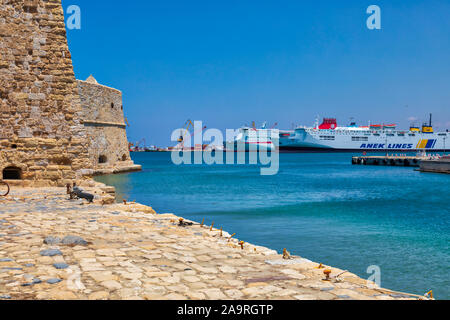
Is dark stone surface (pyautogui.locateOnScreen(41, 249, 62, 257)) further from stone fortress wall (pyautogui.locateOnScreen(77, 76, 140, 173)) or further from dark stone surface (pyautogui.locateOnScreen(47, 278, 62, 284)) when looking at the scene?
stone fortress wall (pyautogui.locateOnScreen(77, 76, 140, 173))

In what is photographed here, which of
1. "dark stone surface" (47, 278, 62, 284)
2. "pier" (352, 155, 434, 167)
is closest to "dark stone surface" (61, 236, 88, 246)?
"dark stone surface" (47, 278, 62, 284)

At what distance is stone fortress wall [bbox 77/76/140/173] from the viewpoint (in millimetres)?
30078

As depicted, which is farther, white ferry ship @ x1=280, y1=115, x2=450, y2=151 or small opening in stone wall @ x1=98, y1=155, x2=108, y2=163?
white ferry ship @ x1=280, y1=115, x2=450, y2=151

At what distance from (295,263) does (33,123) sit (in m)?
8.16

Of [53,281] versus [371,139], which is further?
[371,139]

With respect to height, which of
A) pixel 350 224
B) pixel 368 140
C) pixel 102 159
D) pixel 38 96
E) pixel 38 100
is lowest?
pixel 350 224

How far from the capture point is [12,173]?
1092 centimetres

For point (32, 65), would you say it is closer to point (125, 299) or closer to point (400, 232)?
point (125, 299)

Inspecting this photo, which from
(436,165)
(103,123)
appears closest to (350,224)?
(103,123)

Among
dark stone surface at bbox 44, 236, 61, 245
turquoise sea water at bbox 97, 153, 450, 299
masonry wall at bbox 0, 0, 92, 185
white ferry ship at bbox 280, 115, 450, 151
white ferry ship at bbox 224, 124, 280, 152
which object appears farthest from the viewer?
white ferry ship at bbox 224, 124, 280, 152

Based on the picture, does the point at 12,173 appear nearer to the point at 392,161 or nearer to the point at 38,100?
the point at 38,100

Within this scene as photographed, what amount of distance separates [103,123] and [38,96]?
22.3 metres

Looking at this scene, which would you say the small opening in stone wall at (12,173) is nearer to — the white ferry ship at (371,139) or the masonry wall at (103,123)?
the masonry wall at (103,123)

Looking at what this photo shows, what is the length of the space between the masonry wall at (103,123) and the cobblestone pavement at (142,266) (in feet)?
79.8
